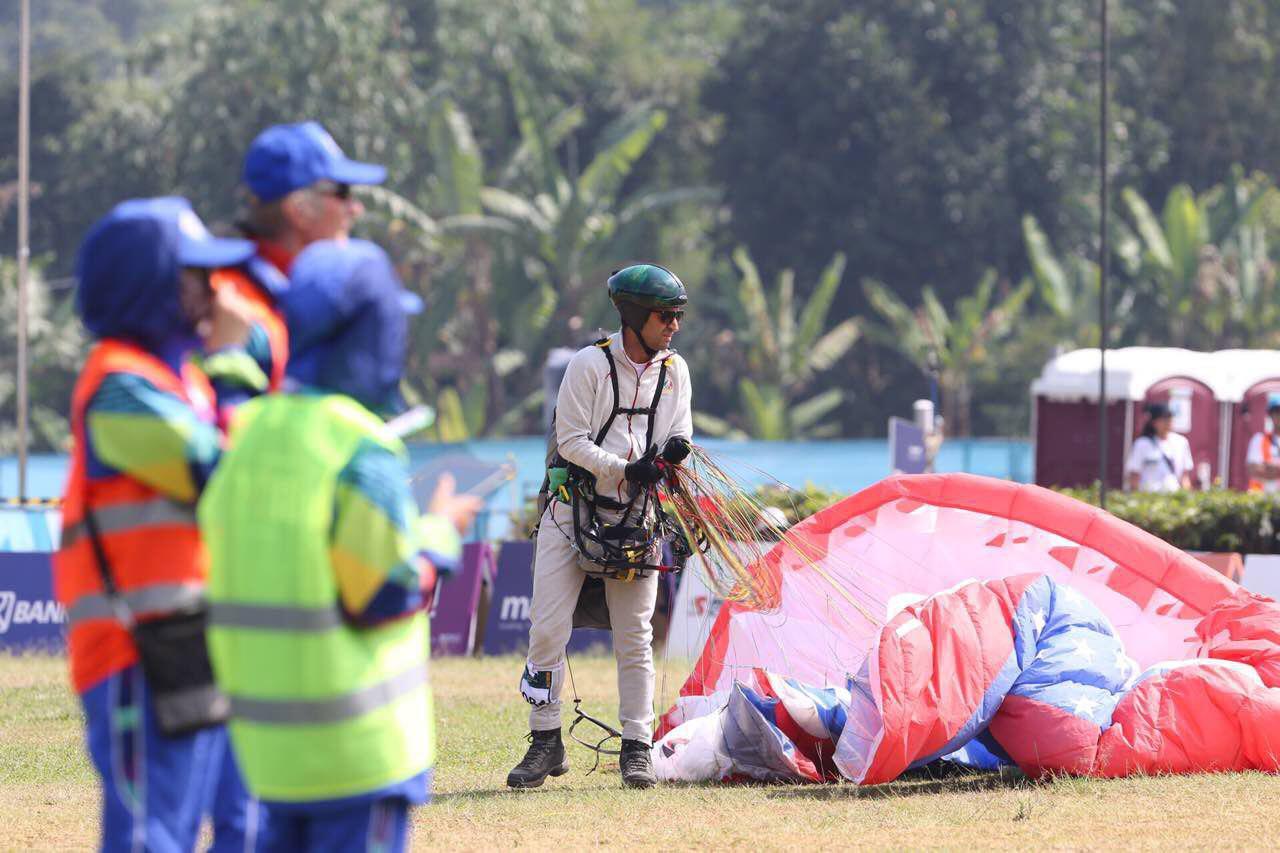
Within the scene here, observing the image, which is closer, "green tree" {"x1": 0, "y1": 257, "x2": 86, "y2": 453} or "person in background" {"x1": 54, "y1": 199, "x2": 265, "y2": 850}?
"person in background" {"x1": 54, "y1": 199, "x2": 265, "y2": 850}

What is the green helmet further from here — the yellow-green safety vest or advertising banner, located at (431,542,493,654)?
advertising banner, located at (431,542,493,654)

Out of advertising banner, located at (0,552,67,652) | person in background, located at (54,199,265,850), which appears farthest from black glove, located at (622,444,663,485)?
advertising banner, located at (0,552,67,652)

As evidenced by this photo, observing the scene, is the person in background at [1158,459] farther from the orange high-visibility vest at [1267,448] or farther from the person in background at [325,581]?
the person in background at [325,581]

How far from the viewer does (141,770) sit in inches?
150

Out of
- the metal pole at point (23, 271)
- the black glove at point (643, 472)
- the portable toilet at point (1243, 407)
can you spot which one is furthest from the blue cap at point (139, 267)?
the portable toilet at point (1243, 407)

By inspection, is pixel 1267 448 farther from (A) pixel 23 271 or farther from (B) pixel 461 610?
(A) pixel 23 271

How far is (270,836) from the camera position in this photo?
3.54m

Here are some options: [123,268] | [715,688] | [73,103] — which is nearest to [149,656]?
[123,268]

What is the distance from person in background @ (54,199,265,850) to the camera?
3.80 m

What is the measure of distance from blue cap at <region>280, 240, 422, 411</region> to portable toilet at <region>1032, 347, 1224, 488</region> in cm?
1852

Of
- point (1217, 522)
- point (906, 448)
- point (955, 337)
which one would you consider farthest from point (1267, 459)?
point (955, 337)

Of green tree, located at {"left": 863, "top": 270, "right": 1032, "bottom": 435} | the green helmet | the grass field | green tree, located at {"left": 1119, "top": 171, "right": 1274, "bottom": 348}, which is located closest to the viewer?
the grass field

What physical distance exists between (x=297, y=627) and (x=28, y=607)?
1040 centimetres

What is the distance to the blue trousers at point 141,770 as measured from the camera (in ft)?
12.5
